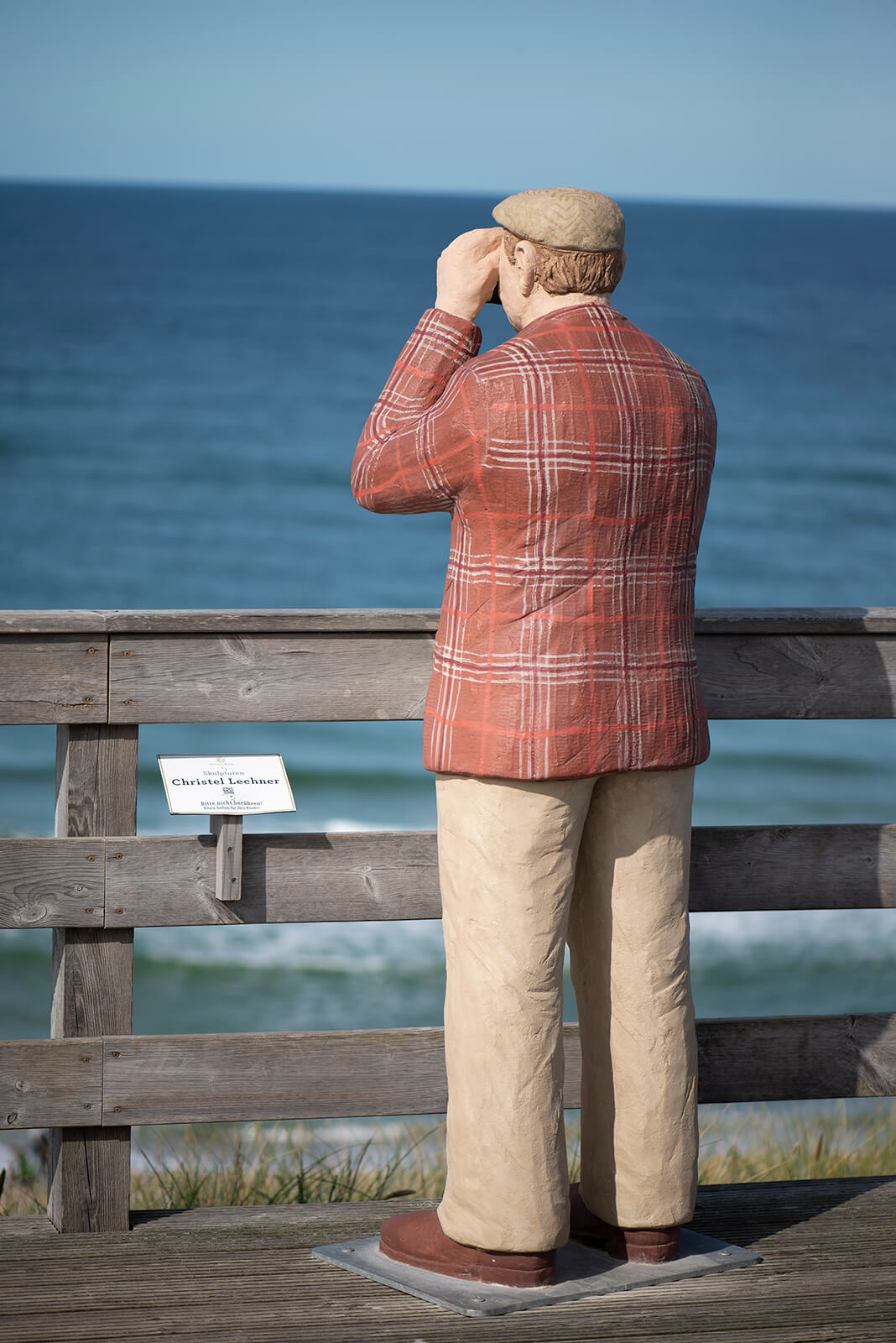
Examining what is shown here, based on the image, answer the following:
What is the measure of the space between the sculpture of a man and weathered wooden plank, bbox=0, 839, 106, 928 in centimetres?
67

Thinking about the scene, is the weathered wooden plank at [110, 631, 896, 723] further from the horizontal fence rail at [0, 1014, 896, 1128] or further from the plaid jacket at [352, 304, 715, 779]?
the horizontal fence rail at [0, 1014, 896, 1128]

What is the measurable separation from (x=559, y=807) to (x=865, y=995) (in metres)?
5.90

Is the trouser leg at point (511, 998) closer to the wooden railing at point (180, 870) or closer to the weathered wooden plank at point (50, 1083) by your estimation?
the wooden railing at point (180, 870)

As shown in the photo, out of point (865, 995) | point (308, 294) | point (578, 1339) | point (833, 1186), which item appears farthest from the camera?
point (308, 294)

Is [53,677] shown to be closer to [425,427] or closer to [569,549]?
[425,427]

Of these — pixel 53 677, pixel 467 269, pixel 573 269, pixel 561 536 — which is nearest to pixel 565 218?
pixel 573 269

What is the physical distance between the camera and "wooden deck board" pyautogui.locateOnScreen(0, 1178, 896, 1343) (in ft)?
7.48

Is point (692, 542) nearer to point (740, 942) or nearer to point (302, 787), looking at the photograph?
point (740, 942)

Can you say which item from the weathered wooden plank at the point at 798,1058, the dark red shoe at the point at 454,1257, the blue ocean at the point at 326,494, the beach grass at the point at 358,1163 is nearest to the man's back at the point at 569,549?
the dark red shoe at the point at 454,1257

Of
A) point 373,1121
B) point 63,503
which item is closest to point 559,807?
point 373,1121

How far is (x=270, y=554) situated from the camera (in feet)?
76.0

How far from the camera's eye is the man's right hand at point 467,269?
2.47m

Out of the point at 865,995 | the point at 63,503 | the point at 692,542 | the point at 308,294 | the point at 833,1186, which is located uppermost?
the point at 308,294

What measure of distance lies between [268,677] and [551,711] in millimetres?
689
